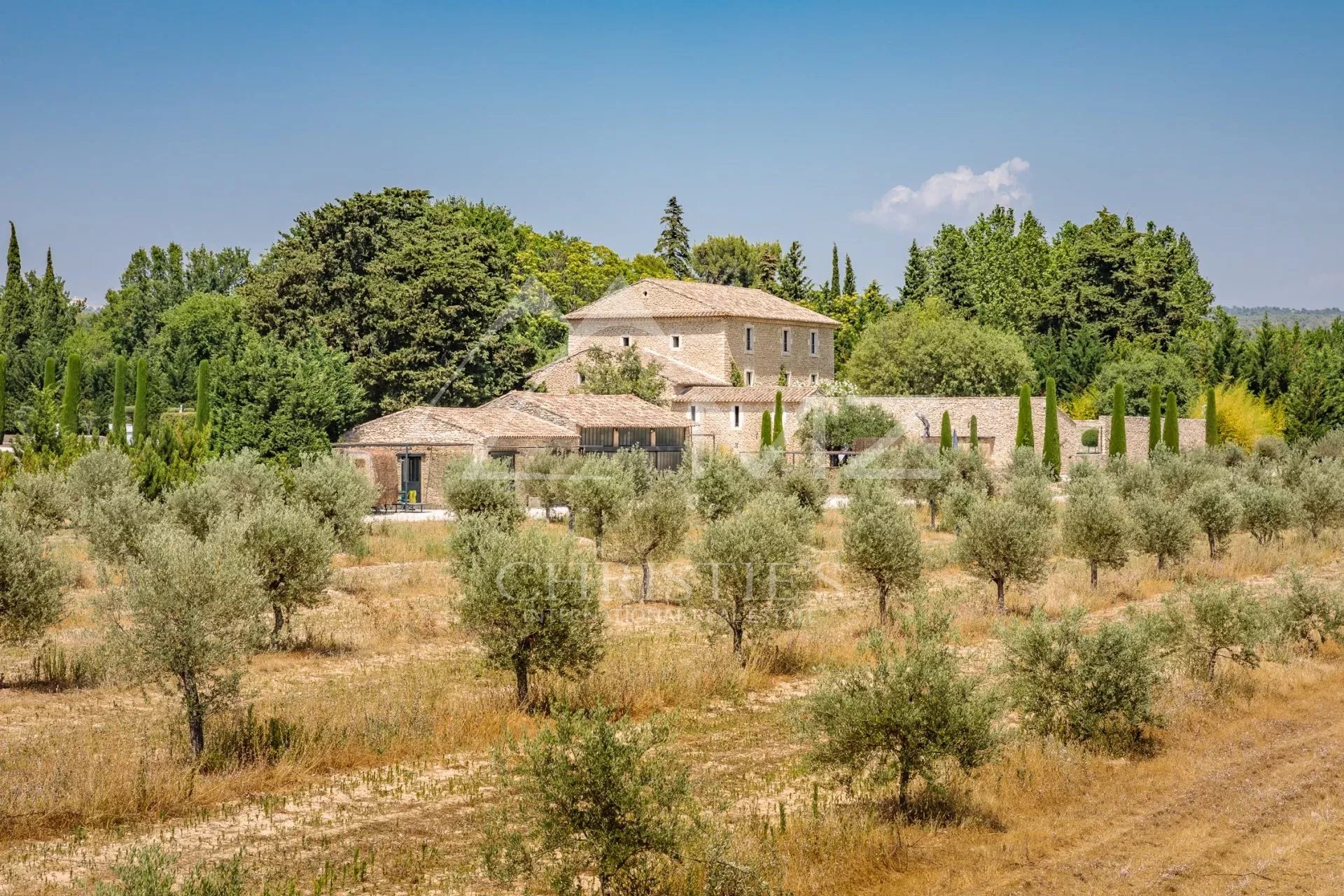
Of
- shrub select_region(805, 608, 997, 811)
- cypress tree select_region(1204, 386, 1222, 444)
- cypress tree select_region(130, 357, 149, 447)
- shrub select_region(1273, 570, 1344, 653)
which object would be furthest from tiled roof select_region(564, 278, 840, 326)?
shrub select_region(805, 608, 997, 811)

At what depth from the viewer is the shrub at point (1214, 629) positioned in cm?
1692

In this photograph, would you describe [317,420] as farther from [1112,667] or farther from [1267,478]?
[1112,667]

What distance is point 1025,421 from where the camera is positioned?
54.4 m

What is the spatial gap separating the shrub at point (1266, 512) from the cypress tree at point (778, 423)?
972 inches

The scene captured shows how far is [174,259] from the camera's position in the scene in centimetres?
8788

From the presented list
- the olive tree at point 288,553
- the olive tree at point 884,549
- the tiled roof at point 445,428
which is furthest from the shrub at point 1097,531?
the tiled roof at point 445,428

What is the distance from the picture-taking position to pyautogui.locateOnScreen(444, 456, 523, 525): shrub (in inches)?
1100

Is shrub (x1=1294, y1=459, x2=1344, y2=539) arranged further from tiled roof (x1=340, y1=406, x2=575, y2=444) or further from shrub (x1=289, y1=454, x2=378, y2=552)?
tiled roof (x1=340, y1=406, x2=575, y2=444)

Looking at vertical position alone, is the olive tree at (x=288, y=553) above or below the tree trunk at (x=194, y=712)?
Result: above

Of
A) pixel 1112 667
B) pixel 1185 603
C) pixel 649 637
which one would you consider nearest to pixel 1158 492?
pixel 1185 603

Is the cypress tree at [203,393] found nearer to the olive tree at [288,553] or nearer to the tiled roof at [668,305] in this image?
the tiled roof at [668,305]

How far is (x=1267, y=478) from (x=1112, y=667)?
82.8 feet

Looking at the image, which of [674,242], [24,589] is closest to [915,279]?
[674,242]

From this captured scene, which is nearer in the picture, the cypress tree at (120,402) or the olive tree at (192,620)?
the olive tree at (192,620)
